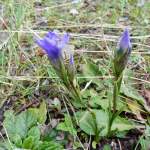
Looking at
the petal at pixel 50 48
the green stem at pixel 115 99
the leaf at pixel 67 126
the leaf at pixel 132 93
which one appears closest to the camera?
the petal at pixel 50 48

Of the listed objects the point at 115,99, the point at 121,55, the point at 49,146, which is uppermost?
the point at 121,55

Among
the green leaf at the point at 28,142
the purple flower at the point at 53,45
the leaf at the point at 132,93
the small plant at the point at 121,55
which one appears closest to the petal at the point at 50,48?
the purple flower at the point at 53,45

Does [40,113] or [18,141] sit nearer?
[18,141]

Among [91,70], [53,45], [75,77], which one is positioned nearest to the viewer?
[53,45]

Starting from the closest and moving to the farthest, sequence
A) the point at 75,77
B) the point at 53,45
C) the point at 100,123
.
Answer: the point at 53,45 → the point at 75,77 → the point at 100,123

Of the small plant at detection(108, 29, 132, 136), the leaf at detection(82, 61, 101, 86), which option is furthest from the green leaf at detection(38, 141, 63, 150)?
the leaf at detection(82, 61, 101, 86)

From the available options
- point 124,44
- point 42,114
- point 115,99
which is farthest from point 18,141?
point 124,44

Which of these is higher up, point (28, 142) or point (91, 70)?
point (91, 70)

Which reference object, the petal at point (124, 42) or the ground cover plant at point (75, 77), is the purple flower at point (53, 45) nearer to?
the ground cover plant at point (75, 77)

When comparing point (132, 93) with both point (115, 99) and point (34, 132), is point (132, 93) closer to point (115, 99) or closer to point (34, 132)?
point (115, 99)
